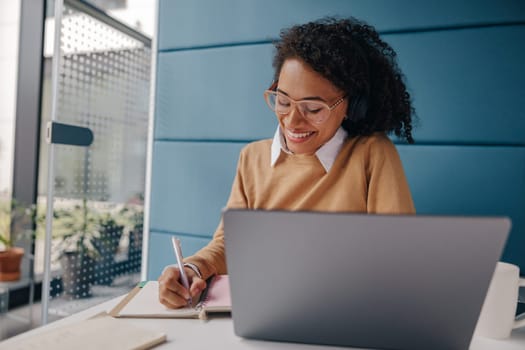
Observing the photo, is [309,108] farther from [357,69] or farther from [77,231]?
[77,231]

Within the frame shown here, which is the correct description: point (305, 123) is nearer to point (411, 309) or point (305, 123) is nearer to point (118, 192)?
point (411, 309)

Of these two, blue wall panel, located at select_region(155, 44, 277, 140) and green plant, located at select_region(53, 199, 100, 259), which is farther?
green plant, located at select_region(53, 199, 100, 259)

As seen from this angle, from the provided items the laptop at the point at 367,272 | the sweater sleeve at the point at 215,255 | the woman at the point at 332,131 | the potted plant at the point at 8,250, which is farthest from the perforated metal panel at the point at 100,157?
the laptop at the point at 367,272

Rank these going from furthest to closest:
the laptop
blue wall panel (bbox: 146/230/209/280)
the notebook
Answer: blue wall panel (bbox: 146/230/209/280) → the notebook → the laptop

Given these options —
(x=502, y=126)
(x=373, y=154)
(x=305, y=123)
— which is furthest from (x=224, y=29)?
(x=502, y=126)

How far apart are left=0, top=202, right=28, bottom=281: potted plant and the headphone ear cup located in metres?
2.24

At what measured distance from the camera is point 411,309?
503mm

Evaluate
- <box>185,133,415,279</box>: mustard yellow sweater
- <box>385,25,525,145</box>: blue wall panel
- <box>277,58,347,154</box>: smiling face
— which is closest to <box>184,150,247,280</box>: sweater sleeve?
<box>185,133,415,279</box>: mustard yellow sweater

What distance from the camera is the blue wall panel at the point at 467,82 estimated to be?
50.4 inches

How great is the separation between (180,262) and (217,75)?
1051 mm

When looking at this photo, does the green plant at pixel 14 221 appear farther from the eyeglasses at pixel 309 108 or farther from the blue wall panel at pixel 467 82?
the blue wall panel at pixel 467 82

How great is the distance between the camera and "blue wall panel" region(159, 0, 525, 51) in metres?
1.33

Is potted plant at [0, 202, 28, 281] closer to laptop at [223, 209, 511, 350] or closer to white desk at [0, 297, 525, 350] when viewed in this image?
white desk at [0, 297, 525, 350]

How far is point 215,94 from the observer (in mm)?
1669
